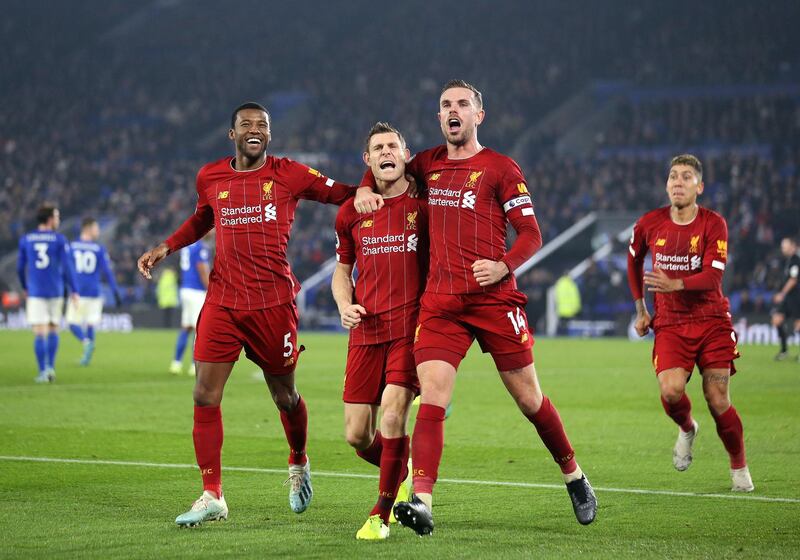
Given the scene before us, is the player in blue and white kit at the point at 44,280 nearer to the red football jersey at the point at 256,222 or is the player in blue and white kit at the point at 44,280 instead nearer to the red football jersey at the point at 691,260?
A: the red football jersey at the point at 256,222

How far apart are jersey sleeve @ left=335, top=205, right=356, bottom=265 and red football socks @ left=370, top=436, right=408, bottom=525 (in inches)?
42.6

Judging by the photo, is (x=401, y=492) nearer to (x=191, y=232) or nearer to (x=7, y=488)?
(x=191, y=232)

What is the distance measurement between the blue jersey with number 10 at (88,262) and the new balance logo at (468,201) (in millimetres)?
13962

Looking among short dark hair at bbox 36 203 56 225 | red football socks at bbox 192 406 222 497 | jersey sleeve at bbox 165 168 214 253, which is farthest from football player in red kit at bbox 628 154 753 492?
short dark hair at bbox 36 203 56 225

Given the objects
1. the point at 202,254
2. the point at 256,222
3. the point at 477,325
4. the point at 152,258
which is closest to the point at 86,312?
the point at 202,254

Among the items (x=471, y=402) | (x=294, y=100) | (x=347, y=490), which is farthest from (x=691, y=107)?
(x=347, y=490)

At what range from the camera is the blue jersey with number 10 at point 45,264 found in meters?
16.4

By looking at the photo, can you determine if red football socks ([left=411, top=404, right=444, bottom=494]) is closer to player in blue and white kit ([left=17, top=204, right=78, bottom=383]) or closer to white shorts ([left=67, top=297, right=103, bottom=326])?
player in blue and white kit ([left=17, top=204, right=78, bottom=383])

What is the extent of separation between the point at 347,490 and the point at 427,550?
6.87 ft

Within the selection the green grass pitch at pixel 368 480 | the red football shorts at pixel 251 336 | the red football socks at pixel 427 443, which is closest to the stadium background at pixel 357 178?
the green grass pitch at pixel 368 480

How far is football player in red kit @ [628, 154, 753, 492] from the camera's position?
8.20 meters

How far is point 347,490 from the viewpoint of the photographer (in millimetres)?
7863

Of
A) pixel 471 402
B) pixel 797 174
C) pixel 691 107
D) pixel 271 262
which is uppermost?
pixel 691 107

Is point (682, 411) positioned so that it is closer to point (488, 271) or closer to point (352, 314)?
point (488, 271)
